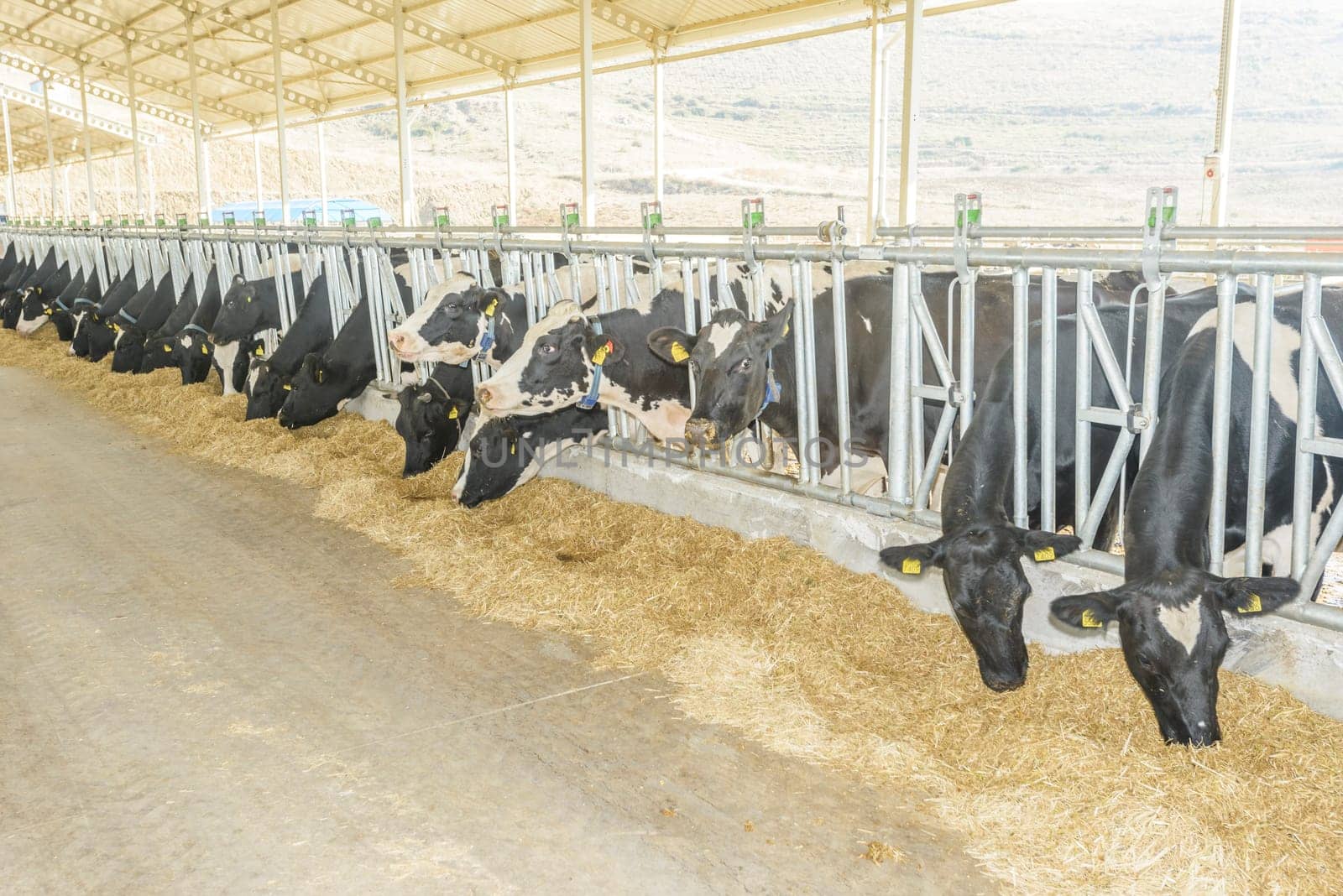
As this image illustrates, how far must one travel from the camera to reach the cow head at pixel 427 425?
8133 mm

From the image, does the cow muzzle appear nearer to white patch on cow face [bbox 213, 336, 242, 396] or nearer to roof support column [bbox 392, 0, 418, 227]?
white patch on cow face [bbox 213, 336, 242, 396]

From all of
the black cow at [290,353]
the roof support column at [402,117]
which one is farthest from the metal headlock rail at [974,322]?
the roof support column at [402,117]

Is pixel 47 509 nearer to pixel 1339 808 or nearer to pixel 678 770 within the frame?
pixel 678 770

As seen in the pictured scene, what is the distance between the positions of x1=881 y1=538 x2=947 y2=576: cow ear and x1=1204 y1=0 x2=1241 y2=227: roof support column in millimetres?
5982

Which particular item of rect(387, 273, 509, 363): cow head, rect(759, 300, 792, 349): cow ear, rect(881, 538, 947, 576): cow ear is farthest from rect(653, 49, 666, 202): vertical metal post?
rect(881, 538, 947, 576): cow ear

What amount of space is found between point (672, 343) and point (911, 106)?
6211 mm

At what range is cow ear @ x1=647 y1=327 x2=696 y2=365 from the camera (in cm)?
595

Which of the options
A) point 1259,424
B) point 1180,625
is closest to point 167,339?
point 1259,424

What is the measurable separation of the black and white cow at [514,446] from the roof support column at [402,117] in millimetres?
8856

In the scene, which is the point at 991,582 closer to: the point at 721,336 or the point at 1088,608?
the point at 1088,608

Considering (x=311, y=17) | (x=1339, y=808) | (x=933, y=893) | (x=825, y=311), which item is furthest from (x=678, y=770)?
(x=311, y=17)

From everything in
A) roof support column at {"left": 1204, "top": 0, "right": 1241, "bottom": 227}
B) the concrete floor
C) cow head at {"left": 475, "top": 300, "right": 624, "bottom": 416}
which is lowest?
the concrete floor

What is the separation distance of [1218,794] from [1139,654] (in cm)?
46

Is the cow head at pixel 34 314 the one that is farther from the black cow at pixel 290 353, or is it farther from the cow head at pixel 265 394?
the cow head at pixel 265 394
